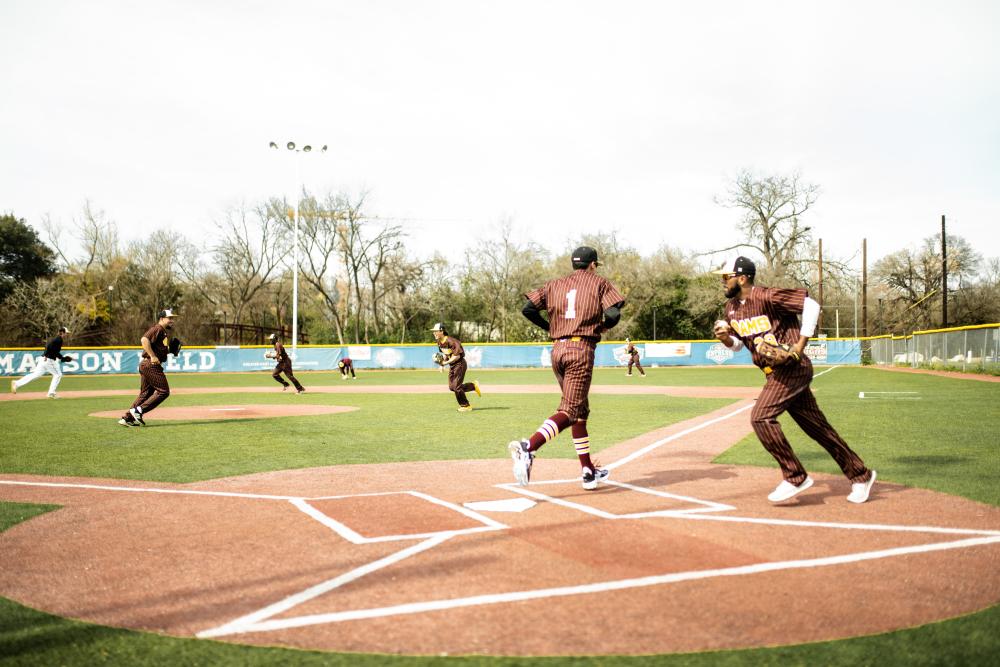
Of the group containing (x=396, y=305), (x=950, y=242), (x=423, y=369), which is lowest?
(x=423, y=369)

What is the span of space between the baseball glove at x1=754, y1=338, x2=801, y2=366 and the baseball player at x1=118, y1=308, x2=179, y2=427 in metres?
10.9

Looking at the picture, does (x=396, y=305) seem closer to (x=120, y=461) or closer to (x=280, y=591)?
(x=120, y=461)

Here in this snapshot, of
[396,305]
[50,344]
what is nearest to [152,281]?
[396,305]

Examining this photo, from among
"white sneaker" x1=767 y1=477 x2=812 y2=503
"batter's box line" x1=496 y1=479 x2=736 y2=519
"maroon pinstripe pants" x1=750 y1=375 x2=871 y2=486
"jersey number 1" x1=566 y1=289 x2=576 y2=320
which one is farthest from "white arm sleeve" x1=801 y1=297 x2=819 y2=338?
"jersey number 1" x1=566 y1=289 x2=576 y2=320

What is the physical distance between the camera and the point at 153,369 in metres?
13.8

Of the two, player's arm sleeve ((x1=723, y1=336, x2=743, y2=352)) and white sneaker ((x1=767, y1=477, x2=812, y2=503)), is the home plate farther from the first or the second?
player's arm sleeve ((x1=723, y1=336, x2=743, y2=352))

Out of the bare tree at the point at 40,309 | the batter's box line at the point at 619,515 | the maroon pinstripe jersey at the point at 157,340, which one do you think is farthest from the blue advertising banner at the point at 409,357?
the batter's box line at the point at 619,515

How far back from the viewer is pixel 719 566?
4512mm

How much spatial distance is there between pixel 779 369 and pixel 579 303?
1876mm

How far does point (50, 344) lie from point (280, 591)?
76.0 feet

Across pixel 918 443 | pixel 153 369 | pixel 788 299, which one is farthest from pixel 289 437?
pixel 918 443

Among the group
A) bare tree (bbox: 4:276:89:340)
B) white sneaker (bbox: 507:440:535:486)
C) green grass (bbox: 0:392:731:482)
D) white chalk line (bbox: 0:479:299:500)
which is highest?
bare tree (bbox: 4:276:89:340)

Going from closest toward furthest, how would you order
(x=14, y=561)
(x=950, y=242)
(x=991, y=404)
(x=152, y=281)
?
(x=14, y=561)
(x=991, y=404)
(x=152, y=281)
(x=950, y=242)

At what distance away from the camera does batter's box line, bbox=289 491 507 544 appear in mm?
5281
